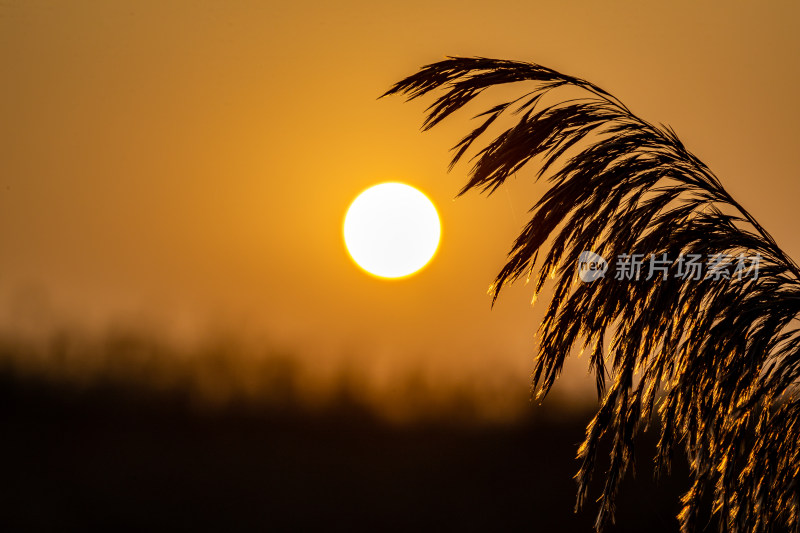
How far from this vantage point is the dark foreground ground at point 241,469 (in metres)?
16.7

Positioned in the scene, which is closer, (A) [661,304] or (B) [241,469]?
(A) [661,304]

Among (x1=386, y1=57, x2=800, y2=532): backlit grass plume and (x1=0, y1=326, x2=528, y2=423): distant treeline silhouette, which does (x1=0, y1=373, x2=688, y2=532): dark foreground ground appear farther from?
(x1=386, y1=57, x2=800, y2=532): backlit grass plume

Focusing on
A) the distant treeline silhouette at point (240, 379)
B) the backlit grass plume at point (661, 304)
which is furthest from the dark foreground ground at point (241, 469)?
the backlit grass plume at point (661, 304)

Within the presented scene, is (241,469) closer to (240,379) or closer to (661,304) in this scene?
(240,379)

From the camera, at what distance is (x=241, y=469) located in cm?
1756

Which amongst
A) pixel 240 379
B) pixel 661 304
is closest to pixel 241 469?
pixel 240 379

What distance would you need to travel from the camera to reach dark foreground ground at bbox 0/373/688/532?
1666 cm

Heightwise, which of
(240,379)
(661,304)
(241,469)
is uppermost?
(661,304)

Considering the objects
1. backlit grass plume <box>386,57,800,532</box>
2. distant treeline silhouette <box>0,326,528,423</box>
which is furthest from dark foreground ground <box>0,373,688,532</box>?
backlit grass plume <box>386,57,800,532</box>

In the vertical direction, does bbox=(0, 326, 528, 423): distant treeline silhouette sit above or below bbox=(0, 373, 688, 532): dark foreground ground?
above

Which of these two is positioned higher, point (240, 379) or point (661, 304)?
point (661, 304)

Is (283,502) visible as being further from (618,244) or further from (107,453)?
(618,244)

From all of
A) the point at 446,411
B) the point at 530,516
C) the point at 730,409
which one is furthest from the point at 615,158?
the point at 530,516

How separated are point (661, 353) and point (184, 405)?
16.5 meters
